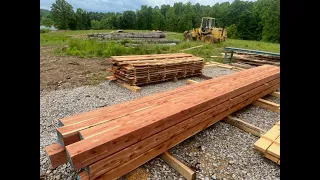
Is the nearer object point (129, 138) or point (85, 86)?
point (129, 138)

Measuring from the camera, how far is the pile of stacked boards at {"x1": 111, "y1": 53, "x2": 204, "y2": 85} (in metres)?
6.76

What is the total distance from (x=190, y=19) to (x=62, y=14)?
37.7 m

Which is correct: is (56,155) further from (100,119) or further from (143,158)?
(143,158)

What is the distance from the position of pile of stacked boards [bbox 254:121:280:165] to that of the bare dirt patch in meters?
5.59

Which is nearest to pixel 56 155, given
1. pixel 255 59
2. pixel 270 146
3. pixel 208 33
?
pixel 270 146

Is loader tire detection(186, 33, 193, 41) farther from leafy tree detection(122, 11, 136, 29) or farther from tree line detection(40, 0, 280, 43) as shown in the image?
leafy tree detection(122, 11, 136, 29)

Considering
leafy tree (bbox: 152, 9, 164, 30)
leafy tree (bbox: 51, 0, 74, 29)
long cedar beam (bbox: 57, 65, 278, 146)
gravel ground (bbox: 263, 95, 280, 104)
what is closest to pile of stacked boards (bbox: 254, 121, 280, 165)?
long cedar beam (bbox: 57, 65, 278, 146)

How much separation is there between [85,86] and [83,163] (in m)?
5.05

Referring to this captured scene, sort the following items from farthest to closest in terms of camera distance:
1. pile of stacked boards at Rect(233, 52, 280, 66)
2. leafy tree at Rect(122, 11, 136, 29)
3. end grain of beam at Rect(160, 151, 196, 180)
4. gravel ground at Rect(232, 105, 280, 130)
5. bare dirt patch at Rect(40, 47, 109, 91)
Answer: leafy tree at Rect(122, 11, 136, 29), pile of stacked boards at Rect(233, 52, 280, 66), bare dirt patch at Rect(40, 47, 109, 91), gravel ground at Rect(232, 105, 280, 130), end grain of beam at Rect(160, 151, 196, 180)

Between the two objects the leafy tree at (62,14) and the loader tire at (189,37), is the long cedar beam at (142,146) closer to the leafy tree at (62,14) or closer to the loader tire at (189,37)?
the loader tire at (189,37)
